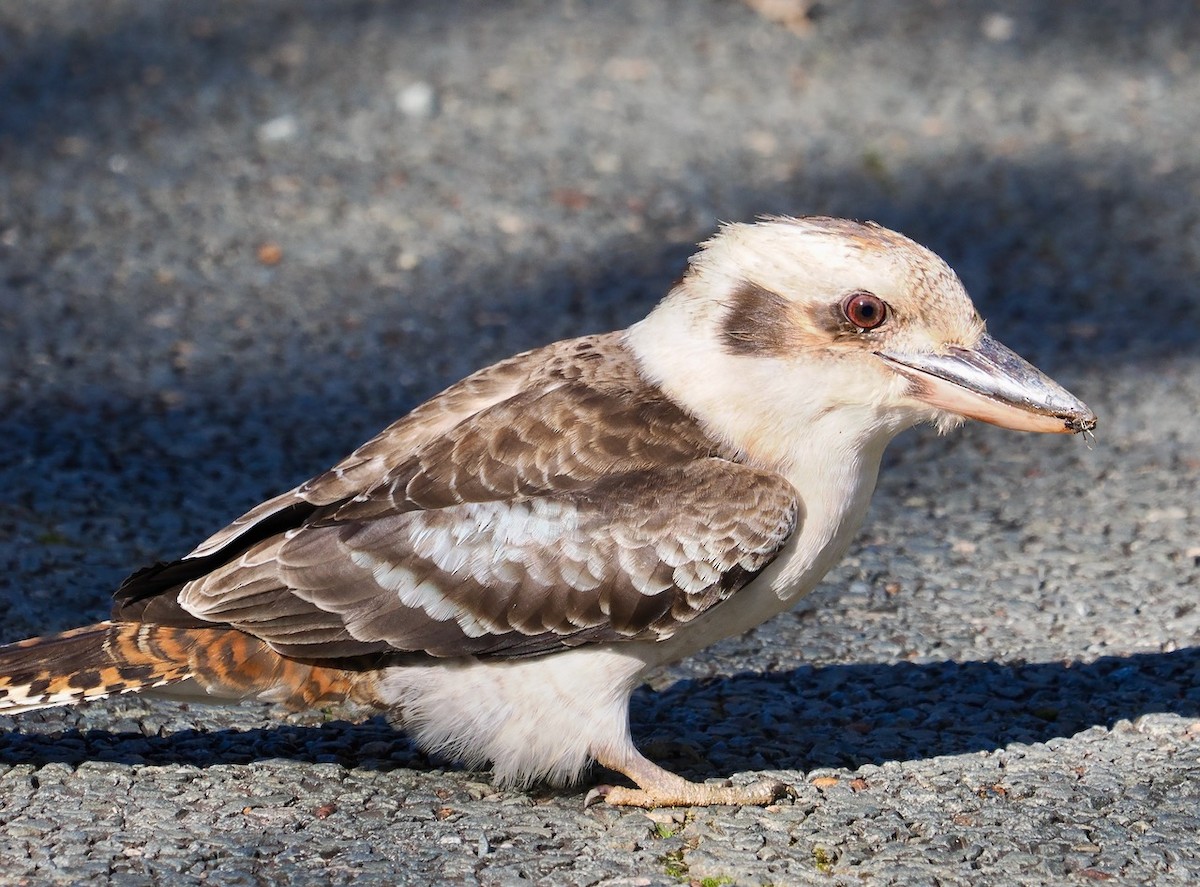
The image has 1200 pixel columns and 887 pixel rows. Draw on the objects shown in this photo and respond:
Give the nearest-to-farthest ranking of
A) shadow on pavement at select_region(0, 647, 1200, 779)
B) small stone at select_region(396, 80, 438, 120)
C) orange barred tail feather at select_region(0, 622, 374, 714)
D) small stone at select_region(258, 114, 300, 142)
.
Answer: orange barred tail feather at select_region(0, 622, 374, 714) < shadow on pavement at select_region(0, 647, 1200, 779) < small stone at select_region(258, 114, 300, 142) < small stone at select_region(396, 80, 438, 120)

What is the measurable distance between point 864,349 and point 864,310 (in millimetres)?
106

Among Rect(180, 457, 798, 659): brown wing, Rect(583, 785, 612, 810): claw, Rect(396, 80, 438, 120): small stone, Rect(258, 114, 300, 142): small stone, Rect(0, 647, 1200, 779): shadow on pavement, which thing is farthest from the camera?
Rect(396, 80, 438, 120): small stone

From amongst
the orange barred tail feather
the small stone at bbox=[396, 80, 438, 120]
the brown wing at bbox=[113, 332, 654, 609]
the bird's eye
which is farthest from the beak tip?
the small stone at bbox=[396, 80, 438, 120]

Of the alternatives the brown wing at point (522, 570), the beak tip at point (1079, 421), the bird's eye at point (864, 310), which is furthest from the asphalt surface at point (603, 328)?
the bird's eye at point (864, 310)

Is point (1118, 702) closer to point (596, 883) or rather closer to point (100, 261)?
point (596, 883)

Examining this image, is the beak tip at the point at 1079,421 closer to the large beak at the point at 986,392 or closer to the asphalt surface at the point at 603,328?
the large beak at the point at 986,392

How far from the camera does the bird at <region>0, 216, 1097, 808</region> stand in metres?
4.31

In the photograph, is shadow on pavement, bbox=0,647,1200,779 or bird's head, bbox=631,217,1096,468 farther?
shadow on pavement, bbox=0,647,1200,779

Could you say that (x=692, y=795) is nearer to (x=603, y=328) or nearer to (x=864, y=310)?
(x=864, y=310)

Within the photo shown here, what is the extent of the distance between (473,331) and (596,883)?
13.8ft

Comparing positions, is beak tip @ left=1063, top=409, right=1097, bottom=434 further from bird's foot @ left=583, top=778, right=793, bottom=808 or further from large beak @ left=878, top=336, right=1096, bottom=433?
bird's foot @ left=583, top=778, right=793, bottom=808

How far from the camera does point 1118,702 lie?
5.03 m

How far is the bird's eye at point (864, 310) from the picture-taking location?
4.33 m

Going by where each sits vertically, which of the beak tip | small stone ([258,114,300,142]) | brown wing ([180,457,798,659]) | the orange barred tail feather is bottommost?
the orange barred tail feather
